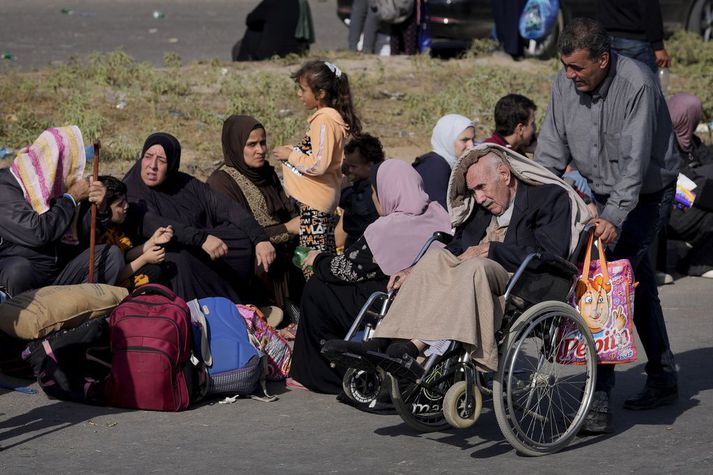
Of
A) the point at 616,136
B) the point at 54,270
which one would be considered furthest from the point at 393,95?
the point at 616,136

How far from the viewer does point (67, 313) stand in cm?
641

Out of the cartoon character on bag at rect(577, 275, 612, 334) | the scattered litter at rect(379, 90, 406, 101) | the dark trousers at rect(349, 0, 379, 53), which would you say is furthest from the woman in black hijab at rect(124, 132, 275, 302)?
the dark trousers at rect(349, 0, 379, 53)

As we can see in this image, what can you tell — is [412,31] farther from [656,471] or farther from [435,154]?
[656,471]

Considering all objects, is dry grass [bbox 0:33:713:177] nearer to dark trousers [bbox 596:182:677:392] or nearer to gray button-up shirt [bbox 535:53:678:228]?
gray button-up shirt [bbox 535:53:678:228]

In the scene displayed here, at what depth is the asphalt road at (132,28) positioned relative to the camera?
1620 cm

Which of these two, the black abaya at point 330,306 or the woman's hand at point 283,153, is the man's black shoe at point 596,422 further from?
the woman's hand at point 283,153

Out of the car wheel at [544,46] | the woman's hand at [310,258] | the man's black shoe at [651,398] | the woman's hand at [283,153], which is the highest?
the car wheel at [544,46]

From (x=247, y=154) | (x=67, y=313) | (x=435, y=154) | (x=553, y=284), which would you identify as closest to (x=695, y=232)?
(x=435, y=154)

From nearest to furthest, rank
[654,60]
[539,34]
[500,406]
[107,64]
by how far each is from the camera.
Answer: [500,406] < [654,60] < [107,64] < [539,34]

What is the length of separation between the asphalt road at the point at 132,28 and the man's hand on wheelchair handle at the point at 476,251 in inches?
378

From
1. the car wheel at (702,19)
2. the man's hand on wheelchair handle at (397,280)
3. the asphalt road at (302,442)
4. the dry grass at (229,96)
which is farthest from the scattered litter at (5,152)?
the car wheel at (702,19)

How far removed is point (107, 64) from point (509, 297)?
7924 millimetres

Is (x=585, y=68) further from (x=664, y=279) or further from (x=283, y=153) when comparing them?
(x=664, y=279)

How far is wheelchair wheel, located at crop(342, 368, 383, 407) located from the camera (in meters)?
5.99
